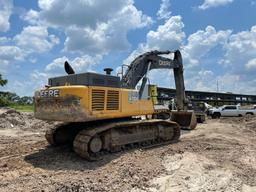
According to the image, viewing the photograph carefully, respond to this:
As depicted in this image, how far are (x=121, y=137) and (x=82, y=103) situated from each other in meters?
2.07

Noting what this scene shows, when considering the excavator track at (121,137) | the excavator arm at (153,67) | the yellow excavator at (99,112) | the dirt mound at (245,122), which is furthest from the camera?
the dirt mound at (245,122)

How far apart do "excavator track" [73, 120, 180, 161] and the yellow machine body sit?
0.40 metres

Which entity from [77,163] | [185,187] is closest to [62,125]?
[77,163]

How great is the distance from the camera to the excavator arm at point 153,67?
43.3 feet

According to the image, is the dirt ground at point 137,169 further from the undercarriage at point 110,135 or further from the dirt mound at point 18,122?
the dirt mound at point 18,122

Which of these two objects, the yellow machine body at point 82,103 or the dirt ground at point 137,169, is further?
the yellow machine body at point 82,103

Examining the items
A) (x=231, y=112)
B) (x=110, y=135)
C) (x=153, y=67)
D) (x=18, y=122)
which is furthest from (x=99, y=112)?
(x=231, y=112)

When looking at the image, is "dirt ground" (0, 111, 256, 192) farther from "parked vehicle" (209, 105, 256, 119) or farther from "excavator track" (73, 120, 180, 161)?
"parked vehicle" (209, 105, 256, 119)

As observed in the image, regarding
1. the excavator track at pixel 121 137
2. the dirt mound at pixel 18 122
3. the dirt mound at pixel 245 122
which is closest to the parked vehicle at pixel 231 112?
the dirt mound at pixel 245 122

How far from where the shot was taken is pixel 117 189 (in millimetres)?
7402

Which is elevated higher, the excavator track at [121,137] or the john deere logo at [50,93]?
the john deere logo at [50,93]

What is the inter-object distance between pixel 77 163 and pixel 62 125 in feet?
8.09

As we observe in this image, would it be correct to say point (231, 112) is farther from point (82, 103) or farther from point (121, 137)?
point (82, 103)

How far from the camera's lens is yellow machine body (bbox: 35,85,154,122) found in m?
9.64
